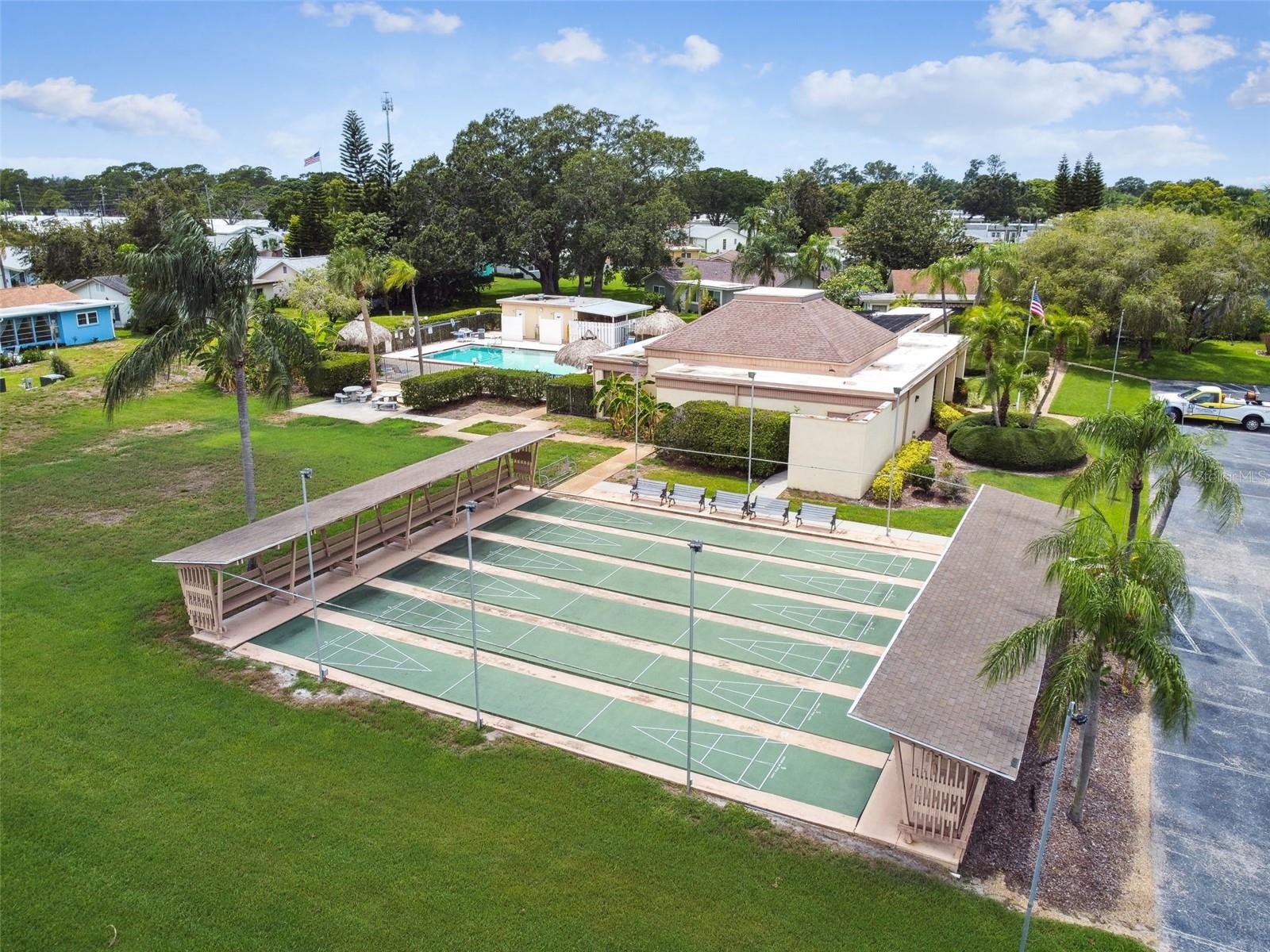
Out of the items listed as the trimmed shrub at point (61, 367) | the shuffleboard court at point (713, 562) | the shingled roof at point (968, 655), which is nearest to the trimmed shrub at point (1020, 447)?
the shingled roof at point (968, 655)

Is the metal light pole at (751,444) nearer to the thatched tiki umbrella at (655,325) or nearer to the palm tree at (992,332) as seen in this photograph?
the palm tree at (992,332)

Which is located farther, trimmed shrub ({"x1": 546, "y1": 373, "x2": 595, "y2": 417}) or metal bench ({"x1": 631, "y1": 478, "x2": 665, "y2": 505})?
trimmed shrub ({"x1": 546, "y1": 373, "x2": 595, "y2": 417})

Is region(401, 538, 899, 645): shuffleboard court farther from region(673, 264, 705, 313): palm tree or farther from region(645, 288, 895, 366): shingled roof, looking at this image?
region(673, 264, 705, 313): palm tree

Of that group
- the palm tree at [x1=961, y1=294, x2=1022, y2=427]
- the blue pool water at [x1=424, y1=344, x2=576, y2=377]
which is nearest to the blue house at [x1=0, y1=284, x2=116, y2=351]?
the blue pool water at [x1=424, y1=344, x2=576, y2=377]

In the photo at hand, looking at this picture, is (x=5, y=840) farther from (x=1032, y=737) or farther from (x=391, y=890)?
(x=1032, y=737)

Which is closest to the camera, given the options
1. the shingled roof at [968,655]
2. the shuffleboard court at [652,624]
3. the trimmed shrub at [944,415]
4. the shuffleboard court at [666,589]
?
the shingled roof at [968,655]

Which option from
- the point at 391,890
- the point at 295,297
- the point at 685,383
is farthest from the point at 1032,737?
the point at 295,297
